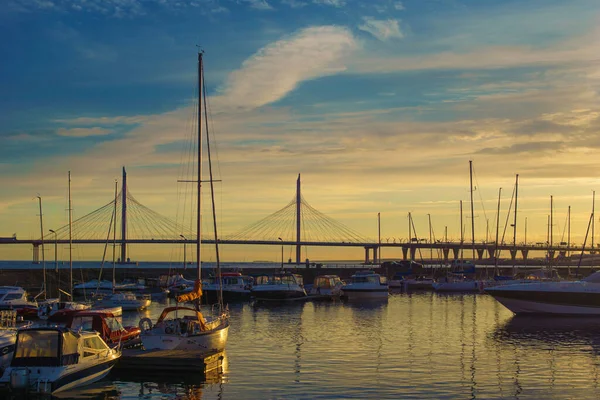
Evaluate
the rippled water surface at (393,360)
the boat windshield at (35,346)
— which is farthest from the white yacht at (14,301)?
the boat windshield at (35,346)

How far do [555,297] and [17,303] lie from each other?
97.3ft

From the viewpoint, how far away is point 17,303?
42.2 metres

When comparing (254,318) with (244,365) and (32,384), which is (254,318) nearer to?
(244,365)

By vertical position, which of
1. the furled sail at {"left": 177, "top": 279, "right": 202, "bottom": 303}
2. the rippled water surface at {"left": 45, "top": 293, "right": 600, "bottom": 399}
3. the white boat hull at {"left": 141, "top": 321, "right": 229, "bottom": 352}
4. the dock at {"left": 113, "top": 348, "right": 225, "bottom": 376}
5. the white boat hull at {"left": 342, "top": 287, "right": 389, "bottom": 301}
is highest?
the furled sail at {"left": 177, "top": 279, "right": 202, "bottom": 303}

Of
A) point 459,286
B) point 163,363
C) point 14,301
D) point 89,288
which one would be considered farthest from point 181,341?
point 459,286

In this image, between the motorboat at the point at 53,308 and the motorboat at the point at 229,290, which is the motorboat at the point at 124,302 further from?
the motorboat at the point at 53,308

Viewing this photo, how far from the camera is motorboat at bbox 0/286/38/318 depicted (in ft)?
133

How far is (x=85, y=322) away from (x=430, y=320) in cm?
2094

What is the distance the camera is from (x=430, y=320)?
4097 centimetres

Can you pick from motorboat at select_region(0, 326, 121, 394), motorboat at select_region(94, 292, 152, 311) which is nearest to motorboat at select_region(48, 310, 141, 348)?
motorboat at select_region(0, 326, 121, 394)

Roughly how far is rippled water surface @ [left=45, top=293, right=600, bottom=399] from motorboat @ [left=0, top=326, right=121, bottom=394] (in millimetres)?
703

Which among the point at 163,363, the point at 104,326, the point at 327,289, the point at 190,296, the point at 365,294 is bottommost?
the point at 365,294

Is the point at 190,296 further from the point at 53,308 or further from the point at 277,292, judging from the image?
the point at 277,292

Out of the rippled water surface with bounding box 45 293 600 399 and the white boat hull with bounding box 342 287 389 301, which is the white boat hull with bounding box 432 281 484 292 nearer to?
the white boat hull with bounding box 342 287 389 301
